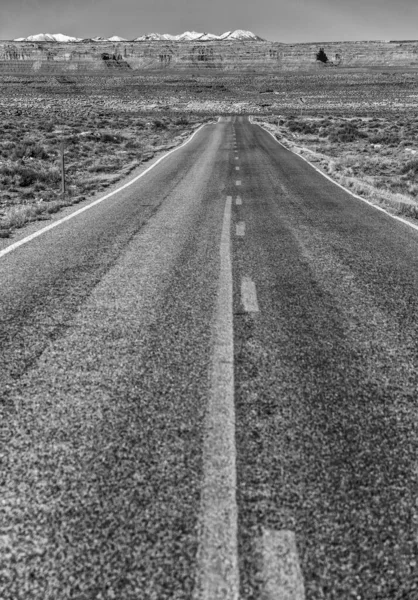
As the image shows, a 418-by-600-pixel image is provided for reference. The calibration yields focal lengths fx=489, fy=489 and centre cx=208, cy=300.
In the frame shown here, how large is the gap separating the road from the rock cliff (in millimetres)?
175361

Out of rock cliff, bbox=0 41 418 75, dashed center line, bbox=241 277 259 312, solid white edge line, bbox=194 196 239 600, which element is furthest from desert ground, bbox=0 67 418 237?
rock cliff, bbox=0 41 418 75

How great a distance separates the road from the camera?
2041 mm

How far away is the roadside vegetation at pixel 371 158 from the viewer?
15617 millimetres

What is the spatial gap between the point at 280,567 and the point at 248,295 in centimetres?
381

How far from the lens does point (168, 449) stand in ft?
9.09

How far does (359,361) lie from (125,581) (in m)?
2.60

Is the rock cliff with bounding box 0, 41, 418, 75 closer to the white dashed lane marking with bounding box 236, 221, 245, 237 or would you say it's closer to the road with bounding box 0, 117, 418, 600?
the white dashed lane marking with bounding box 236, 221, 245, 237

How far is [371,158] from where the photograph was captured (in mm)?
27969

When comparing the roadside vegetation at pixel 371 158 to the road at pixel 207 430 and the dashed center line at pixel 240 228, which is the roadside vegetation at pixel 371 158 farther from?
the road at pixel 207 430

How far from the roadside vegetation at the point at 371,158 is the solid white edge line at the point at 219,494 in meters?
9.81

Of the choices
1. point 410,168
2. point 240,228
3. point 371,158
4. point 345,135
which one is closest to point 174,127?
point 345,135

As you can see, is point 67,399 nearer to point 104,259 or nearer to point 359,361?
point 359,361

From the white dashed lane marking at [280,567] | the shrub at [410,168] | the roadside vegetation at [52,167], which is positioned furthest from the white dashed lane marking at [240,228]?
the shrub at [410,168]

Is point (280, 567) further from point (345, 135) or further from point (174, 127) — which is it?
point (174, 127)
